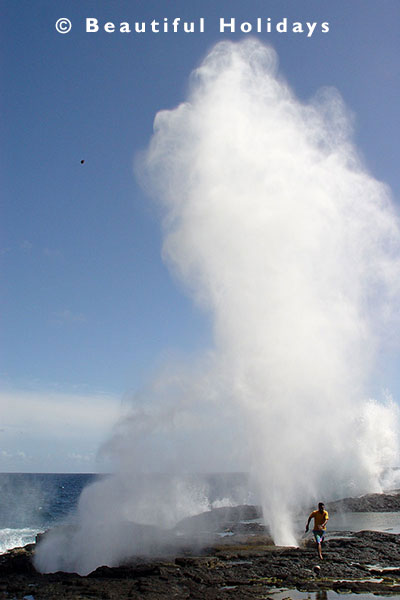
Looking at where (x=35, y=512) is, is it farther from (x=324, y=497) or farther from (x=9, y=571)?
(x=9, y=571)

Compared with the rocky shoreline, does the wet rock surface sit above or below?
below

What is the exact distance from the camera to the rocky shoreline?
1545 centimetres

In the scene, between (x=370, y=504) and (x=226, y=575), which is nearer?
(x=226, y=575)

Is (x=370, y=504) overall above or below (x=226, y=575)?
below

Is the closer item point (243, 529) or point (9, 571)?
point (9, 571)

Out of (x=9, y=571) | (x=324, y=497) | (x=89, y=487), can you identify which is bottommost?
(x=324, y=497)

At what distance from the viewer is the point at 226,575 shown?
1766 centimetres

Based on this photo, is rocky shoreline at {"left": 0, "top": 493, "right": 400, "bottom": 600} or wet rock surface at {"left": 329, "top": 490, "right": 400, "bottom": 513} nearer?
rocky shoreline at {"left": 0, "top": 493, "right": 400, "bottom": 600}

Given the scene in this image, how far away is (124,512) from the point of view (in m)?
28.5

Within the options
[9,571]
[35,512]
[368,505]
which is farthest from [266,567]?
[35,512]

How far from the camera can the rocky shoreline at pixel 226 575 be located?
1545cm

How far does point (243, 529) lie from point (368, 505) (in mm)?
21574

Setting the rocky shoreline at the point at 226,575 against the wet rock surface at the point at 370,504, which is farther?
the wet rock surface at the point at 370,504

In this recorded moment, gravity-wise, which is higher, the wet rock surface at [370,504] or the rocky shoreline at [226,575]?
the rocky shoreline at [226,575]
